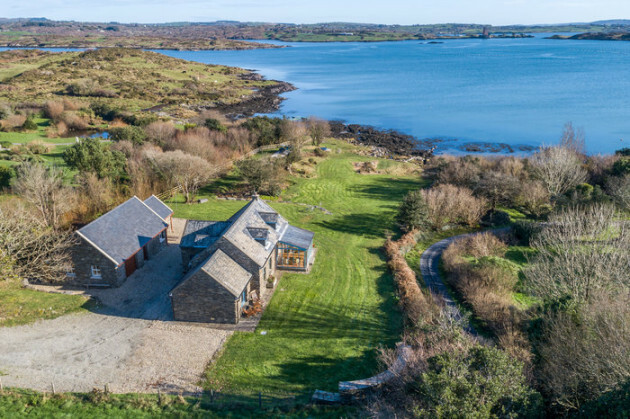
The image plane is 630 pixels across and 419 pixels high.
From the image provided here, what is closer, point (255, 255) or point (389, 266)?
point (255, 255)

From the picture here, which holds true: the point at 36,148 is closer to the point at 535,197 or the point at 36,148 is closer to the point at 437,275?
the point at 437,275

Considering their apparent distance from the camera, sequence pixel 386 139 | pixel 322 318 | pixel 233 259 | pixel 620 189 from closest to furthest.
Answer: pixel 322 318
pixel 233 259
pixel 620 189
pixel 386 139

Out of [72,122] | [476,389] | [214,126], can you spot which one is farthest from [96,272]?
[72,122]

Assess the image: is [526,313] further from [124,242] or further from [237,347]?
[124,242]

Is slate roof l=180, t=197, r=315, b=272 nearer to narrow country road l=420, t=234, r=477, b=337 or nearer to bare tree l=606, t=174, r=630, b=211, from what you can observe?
narrow country road l=420, t=234, r=477, b=337

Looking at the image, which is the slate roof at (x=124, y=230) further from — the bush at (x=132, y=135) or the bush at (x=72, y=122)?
the bush at (x=72, y=122)

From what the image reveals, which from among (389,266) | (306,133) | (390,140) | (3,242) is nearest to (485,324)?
(389,266)

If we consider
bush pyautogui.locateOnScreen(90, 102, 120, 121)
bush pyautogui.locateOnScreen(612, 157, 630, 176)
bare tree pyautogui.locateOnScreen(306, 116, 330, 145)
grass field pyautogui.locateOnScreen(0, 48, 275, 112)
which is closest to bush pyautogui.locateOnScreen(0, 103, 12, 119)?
bush pyautogui.locateOnScreen(90, 102, 120, 121)

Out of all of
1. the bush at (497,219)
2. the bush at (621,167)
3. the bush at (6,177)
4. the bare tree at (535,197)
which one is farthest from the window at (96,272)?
the bush at (621,167)
